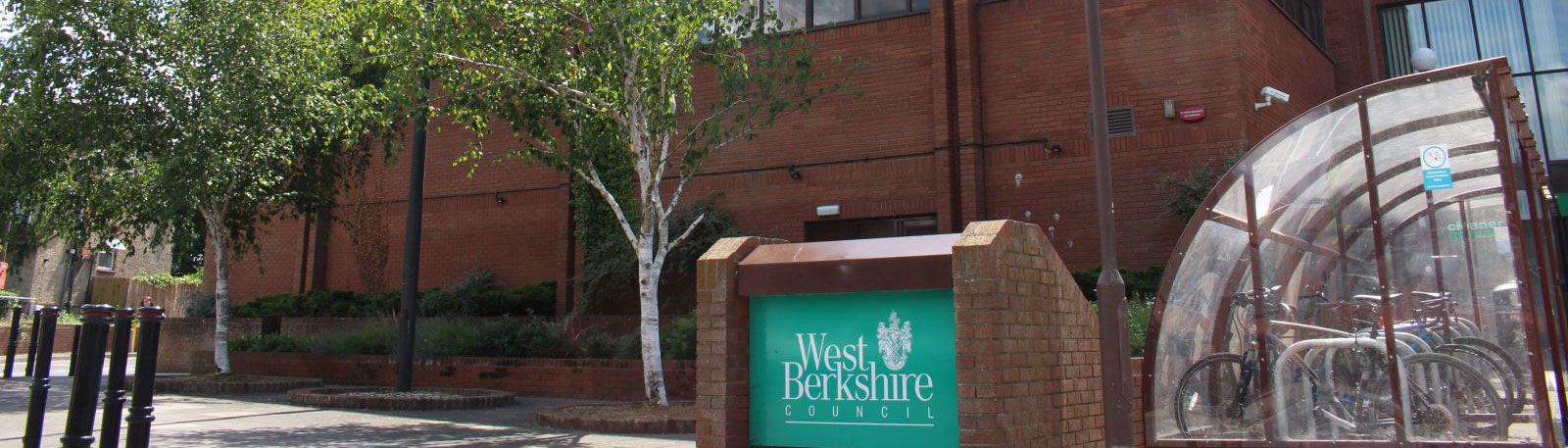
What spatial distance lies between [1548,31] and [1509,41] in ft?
2.39

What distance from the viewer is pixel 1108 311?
7.23m

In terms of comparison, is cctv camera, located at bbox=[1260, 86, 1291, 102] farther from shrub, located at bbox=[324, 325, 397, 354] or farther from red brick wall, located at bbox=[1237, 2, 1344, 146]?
shrub, located at bbox=[324, 325, 397, 354]

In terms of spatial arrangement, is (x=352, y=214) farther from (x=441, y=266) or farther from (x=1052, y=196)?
(x=1052, y=196)

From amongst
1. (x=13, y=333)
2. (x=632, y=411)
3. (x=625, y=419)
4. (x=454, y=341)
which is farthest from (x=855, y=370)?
(x=13, y=333)

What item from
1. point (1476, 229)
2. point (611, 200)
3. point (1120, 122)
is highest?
point (1120, 122)

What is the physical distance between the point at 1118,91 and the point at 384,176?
1548 centimetres

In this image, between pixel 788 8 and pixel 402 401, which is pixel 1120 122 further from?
pixel 402 401

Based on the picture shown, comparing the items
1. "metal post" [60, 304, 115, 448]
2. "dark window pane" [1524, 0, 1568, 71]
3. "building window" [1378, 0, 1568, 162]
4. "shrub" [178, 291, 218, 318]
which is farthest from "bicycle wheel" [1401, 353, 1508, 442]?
"shrub" [178, 291, 218, 318]

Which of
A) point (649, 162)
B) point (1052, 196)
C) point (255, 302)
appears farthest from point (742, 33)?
point (255, 302)

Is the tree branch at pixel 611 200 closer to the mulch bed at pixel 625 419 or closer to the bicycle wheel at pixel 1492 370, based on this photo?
the mulch bed at pixel 625 419

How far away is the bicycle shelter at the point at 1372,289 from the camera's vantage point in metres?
6.01

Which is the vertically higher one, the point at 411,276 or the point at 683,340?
the point at 411,276

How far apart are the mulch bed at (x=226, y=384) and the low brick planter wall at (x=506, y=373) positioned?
721 millimetres

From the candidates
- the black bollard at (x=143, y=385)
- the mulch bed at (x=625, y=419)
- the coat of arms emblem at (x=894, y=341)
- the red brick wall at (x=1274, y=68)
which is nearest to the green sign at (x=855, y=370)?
the coat of arms emblem at (x=894, y=341)
